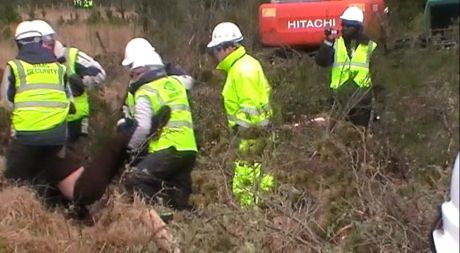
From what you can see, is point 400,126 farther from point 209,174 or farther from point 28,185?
point 28,185

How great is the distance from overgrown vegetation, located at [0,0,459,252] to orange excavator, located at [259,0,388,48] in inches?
270

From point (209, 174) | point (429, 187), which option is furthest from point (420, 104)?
point (209, 174)

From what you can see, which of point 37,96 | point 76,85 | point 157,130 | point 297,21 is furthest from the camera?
point 297,21

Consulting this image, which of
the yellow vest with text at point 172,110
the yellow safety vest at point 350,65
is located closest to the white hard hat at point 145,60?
the yellow vest with text at point 172,110

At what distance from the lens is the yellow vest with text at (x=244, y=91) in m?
7.88

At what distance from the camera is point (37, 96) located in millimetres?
7609

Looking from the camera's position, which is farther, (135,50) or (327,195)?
(135,50)

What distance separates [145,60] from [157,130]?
50 cm

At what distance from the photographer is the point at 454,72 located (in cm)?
348

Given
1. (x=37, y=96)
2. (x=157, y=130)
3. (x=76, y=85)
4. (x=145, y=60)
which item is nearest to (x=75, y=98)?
(x=76, y=85)

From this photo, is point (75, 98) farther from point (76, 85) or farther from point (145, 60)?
point (145, 60)

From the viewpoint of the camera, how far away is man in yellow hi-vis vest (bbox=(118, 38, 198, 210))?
7.38m

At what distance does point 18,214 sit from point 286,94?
4.22 m

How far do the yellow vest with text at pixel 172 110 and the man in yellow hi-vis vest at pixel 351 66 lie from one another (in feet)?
4.24
